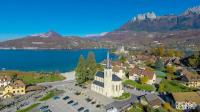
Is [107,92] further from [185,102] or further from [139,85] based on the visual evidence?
[185,102]

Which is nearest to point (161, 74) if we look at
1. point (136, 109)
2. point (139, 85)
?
point (139, 85)

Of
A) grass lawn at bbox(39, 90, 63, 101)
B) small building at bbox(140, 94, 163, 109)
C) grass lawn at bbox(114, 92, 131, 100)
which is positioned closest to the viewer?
small building at bbox(140, 94, 163, 109)

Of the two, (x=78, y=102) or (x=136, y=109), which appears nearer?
(x=136, y=109)

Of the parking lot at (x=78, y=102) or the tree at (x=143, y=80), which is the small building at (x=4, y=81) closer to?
the parking lot at (x=78, y=102)

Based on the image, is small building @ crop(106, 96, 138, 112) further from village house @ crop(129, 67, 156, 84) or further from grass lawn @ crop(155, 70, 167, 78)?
grass lawn @ crop(155, 70, 167, 78)

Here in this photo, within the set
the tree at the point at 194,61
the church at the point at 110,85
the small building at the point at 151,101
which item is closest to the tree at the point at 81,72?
the church at the point at 110,85

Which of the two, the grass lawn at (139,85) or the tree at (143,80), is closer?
→ the grass lawn at (139,85)

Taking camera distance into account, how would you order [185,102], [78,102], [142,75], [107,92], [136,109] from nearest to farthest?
[136,109], [185,102], [78,102], [107,92], [142,75]

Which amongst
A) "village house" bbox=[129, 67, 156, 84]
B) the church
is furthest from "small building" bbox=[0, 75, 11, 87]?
"village house" bbox=[129, 67, 156, 84]
